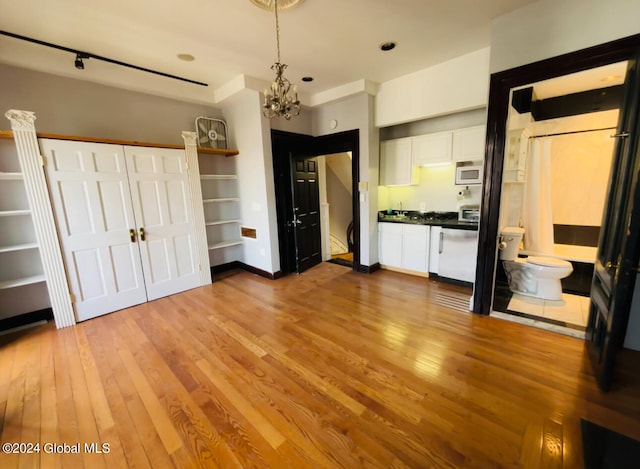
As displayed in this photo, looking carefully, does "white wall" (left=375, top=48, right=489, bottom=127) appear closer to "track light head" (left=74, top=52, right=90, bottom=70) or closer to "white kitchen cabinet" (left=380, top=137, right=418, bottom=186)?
"white kitchen cabinet" (left=380, top=137, right=418, bottom=186)

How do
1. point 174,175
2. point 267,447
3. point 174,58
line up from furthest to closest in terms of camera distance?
point 174,175, point 174,58, point 267,447

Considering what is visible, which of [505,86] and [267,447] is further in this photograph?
[505,86]

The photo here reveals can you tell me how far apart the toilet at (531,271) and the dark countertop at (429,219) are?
1.45ft

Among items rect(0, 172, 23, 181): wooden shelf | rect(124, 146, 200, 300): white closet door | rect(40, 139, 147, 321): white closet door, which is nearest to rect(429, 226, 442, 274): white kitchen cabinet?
rect(124, 146, 200, 300): white closet door

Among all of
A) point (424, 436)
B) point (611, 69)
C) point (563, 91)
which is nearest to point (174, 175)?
point (424, 436)

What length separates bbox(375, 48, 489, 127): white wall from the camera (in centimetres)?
313

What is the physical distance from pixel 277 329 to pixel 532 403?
2.12 m

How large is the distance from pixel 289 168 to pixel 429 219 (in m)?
2.41

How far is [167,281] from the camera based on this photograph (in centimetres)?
369

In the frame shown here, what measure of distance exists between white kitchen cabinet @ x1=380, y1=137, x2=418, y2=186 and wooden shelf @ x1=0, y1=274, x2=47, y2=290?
462 cm

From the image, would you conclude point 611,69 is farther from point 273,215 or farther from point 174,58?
point 174,58

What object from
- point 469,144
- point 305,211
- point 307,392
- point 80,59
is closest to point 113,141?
point 80,59

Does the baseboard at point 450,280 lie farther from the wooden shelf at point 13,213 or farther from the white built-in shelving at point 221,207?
the wooden shelf at point 13,213

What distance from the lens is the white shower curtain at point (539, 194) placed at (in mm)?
3371
